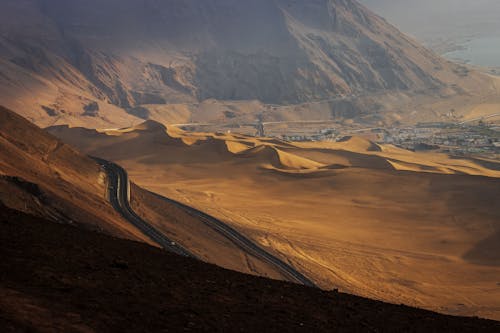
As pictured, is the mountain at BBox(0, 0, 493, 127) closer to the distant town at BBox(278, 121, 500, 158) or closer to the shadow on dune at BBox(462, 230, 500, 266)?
the distant town at BBox(278, 121, 500, 158)

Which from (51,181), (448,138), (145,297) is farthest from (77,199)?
(448,138)

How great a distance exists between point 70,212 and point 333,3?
16581 cm

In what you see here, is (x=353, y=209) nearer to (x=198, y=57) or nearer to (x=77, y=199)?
(x=77, y=199)

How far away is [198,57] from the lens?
158125 millimetres

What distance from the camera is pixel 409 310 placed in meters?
12.8

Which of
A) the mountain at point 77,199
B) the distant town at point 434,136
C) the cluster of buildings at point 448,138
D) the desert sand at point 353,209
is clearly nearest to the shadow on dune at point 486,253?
the desert sand at point 353,209

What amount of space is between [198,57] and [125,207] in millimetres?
127940

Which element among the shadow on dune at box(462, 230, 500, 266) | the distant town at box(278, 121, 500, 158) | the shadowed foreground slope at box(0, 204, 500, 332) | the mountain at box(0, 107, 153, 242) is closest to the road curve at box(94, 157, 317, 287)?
the mountain at box(0, 107, 153, 242)

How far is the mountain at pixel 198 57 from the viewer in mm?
126750

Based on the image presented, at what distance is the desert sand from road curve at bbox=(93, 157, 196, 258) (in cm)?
153

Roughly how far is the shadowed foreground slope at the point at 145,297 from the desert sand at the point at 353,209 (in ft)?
48.0

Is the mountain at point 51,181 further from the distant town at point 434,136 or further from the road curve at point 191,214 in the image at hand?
the distant town at point 434,136

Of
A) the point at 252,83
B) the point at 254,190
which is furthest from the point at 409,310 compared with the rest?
the point at 252,83

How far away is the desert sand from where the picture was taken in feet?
97.2
